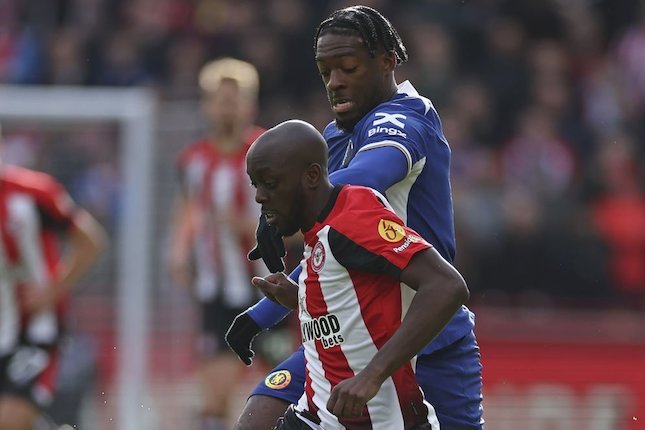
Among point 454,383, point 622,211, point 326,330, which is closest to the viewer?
point 326,330

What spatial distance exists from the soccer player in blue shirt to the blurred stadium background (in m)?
4.84

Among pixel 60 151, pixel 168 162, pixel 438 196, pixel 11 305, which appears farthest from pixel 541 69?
pixel 438 196

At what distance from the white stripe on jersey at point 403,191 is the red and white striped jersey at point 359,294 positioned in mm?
343

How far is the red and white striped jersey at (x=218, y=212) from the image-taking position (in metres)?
9.95

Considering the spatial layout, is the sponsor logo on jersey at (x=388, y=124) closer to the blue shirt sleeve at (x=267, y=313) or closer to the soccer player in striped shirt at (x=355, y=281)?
the soccer player in striped shirt at (x=355, y=281)

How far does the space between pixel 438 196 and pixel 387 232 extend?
700 mm

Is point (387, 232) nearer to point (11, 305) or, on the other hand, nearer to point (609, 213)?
point (11, 305)

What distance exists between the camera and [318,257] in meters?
4.33

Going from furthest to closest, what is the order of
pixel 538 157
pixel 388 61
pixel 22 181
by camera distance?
pixel 538 157
pixel 22 181
pixel 388 61

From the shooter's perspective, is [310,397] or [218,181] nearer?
[310,397]

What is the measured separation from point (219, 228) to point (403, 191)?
5.44 meters

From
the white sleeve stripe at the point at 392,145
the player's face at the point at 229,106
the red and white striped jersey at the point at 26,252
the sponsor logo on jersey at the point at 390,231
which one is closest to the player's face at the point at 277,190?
the sponsor logo on jersey at the point at 390,231

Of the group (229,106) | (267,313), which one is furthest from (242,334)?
(229,106)

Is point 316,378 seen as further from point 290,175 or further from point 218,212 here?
point 218,212
